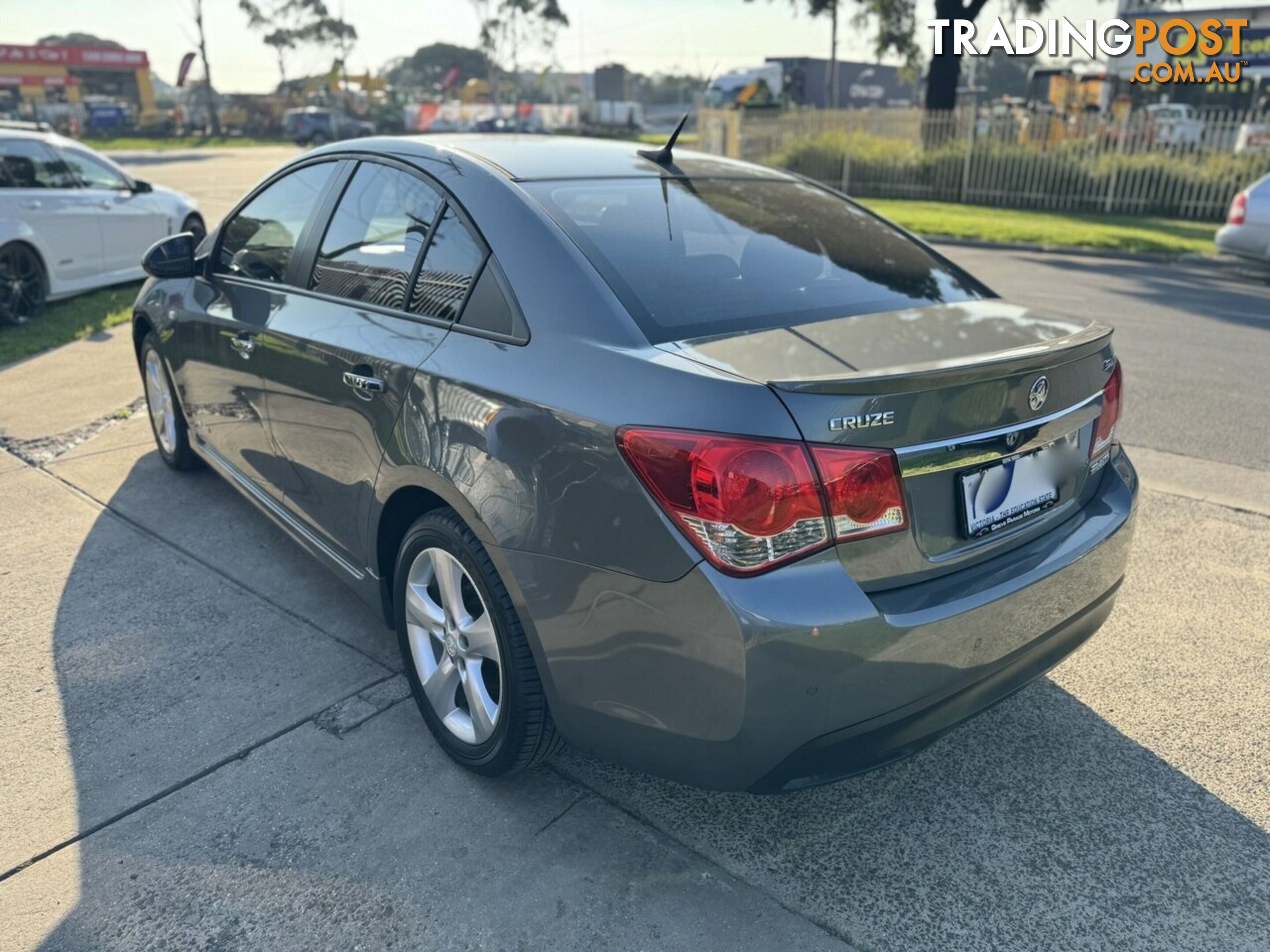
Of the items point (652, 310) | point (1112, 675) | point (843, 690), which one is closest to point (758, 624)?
point (843, 690)

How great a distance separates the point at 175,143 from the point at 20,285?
48.4 meters

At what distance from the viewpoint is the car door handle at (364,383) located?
9.07 feet

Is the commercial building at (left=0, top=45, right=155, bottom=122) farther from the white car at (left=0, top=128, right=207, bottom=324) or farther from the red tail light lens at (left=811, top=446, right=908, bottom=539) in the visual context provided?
the red tail light lens at (left=811, top=446, right=908, bottom=539)

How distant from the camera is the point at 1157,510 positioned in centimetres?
451

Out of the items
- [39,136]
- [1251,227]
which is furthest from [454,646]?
[1251,227]

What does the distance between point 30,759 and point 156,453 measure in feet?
9.53

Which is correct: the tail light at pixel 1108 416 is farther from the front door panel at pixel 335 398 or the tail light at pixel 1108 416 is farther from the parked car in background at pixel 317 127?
the parked car in background at pixel 317 127

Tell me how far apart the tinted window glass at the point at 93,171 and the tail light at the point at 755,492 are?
31.4 feet

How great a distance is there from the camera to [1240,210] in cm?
1115

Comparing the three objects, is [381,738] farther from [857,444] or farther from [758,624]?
[857,444]

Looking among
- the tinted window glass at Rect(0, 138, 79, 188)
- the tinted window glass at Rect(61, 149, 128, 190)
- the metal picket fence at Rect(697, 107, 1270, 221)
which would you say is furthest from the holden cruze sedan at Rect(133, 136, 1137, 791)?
the metal picket fence at Rect(697, 107, 1270, 221)

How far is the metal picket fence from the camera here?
16.6 meters

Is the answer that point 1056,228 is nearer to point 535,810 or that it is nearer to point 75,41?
point 535,810

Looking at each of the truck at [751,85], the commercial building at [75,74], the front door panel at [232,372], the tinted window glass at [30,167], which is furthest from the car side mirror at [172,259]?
the commercial building at [75,74]
